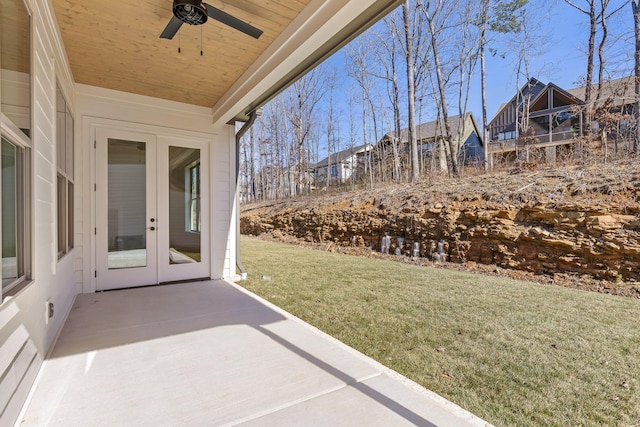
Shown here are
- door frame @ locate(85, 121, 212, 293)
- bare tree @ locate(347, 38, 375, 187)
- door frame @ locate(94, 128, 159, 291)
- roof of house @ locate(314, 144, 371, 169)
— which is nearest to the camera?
door frame @ locate(85, 121, 212, 293)

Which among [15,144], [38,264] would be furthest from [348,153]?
[15,144]

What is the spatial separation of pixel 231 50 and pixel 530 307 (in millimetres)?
4528

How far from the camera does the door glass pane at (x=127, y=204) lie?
429 centimetres

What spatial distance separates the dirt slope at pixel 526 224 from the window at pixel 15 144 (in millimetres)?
6413

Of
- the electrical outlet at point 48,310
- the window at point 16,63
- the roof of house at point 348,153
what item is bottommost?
the electrical outlet at point 48,310

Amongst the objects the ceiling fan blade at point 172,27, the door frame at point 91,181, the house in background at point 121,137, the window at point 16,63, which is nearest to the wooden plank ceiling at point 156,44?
the house in background at point 121,137

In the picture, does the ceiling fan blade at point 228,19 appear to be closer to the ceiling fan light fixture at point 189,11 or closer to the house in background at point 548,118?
the ceiling fan light fixture at point 189,11

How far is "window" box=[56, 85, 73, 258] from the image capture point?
3.09 metres

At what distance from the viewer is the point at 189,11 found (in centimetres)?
229

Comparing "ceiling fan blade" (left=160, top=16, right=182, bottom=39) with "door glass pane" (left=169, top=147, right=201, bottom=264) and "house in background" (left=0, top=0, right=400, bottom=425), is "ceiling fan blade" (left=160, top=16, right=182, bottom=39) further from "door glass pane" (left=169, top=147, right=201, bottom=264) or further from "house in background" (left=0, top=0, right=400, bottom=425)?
"door glass pane" (left=169, top=147, right=201, bottom=264)

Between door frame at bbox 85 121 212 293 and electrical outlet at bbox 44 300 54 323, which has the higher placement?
door frame at bbox 85 121 212 293

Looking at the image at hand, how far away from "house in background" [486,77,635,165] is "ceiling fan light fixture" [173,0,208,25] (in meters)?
8.79

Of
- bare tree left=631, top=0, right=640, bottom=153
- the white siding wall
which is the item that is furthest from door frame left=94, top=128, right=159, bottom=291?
bare tree left=631, top=0, right=640, bottom=153

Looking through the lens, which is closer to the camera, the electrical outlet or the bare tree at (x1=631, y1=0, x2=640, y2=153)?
the electrical outlet
